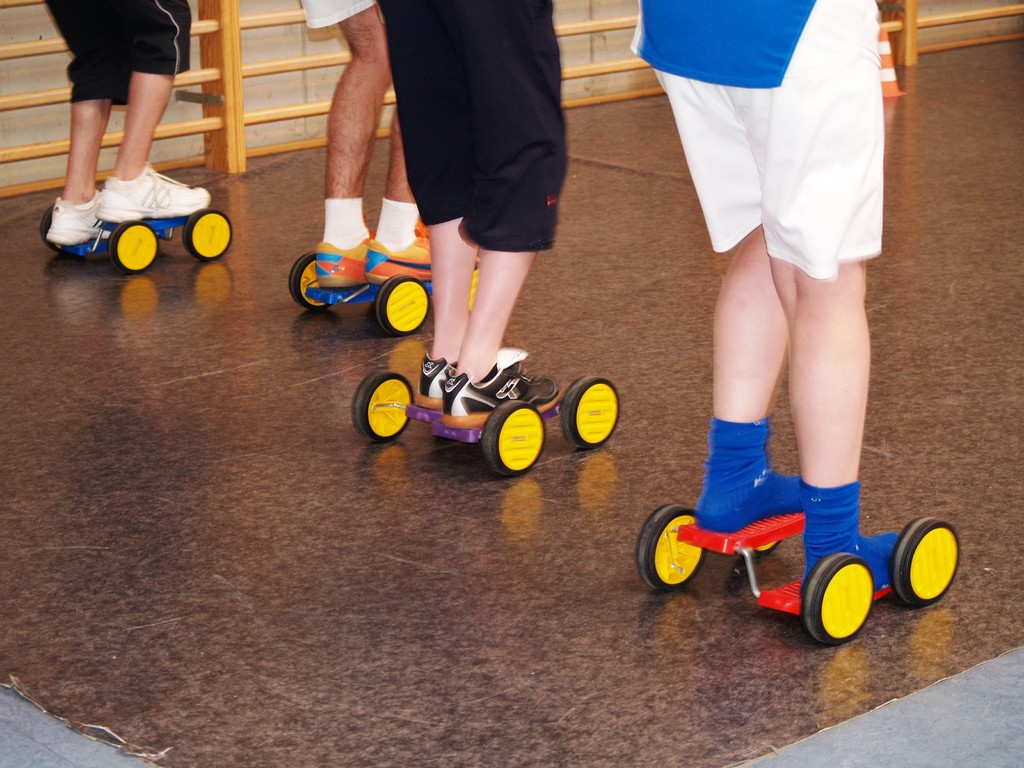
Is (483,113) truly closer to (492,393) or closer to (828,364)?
(492,393)

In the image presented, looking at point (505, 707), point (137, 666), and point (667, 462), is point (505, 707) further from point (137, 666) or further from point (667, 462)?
point (667, 462)

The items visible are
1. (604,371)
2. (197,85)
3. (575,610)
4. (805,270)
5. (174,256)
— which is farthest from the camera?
(197,85)

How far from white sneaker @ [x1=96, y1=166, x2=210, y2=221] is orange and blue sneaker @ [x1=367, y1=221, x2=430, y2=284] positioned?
2.41ft

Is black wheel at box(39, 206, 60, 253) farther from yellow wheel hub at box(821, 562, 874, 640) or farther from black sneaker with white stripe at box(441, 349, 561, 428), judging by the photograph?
yellow wheel hub at box(821, 562, 874, 640)

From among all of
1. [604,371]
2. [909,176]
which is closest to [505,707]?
[604,371]

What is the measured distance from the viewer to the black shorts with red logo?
2068 mm

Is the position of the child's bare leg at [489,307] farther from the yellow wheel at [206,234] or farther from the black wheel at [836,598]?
the yellow wheel at [206,234]

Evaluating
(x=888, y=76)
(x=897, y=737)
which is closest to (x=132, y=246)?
(x=897, y=737)

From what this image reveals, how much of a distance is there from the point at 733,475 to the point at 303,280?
4.97 ft

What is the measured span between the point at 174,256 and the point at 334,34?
159 cm

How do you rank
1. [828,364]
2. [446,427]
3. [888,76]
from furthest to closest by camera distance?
[888,76] < [446,427] < [828,364]

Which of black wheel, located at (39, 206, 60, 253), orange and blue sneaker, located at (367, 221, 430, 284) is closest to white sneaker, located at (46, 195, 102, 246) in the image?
black wheel, located at (39, 206, 60, 253)

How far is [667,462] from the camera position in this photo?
2207mm

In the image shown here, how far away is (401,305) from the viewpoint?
285 cm
